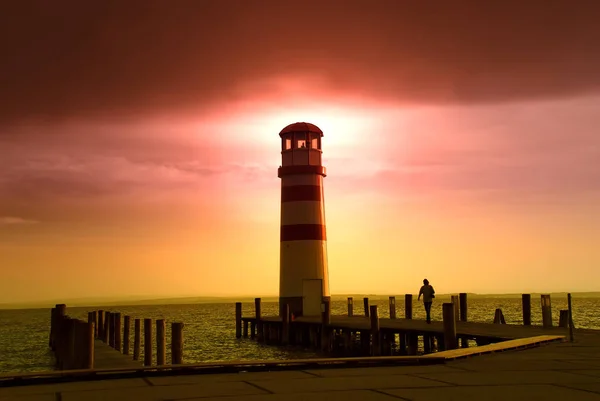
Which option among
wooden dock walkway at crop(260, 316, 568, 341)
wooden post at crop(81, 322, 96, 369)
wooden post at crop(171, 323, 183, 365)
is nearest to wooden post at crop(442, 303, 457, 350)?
wooden dock walkway at crop(260, 316, 568, 341)

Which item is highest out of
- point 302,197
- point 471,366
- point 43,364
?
point 302,197

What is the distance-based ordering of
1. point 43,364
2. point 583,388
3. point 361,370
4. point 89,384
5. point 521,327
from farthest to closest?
point 43,364 < point 521,327 < point 361,370 < point 89,384 < point 583,388

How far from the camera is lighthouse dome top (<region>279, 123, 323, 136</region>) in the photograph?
37.5 meters

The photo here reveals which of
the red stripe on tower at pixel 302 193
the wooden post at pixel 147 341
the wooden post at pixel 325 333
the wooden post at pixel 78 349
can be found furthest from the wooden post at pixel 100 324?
the wooden post at pixel 78 349

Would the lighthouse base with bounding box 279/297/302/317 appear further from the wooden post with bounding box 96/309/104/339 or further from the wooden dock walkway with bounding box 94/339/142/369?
the wooden dock walkway with bounding box 94/339/142/369

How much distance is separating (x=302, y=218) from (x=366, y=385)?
89.3 ft

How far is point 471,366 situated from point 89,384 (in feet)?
19.2

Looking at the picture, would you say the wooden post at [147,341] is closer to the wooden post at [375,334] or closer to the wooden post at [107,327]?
the wooden post at [375,334]

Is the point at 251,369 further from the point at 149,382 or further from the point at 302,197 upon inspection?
the point at 302,197

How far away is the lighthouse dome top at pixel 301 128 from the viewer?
3747 centimetres

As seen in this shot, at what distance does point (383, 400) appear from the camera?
7613 millimetres

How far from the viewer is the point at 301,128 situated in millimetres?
37469

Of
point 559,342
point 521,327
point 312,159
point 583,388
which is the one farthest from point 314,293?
point 583,388

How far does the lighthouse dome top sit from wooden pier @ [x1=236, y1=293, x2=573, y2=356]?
917 centimetres
